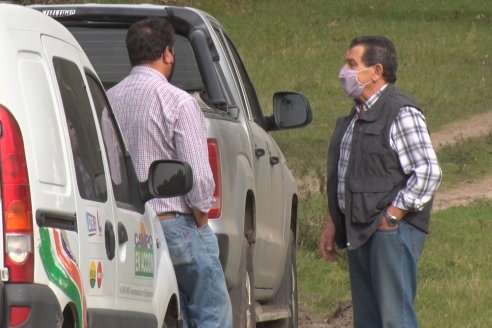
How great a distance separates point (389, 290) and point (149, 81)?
1484mm

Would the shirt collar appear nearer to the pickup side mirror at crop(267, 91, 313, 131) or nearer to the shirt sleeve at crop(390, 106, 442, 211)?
the shirt sleeve at crop(390, 106, 442, 211)

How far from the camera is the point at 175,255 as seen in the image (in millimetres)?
7066

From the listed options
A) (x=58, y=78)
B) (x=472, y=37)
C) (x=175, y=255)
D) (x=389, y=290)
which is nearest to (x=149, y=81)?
(x=175, y=255)

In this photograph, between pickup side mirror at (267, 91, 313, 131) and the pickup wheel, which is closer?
the pickup wheel

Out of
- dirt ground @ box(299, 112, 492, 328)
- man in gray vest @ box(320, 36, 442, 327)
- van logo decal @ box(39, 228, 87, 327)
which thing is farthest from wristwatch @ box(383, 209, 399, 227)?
dirt ground @ box(299, 112, 492, 328)

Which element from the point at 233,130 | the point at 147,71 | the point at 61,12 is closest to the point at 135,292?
the point at 147,71

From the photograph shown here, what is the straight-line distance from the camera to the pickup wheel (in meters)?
7.91

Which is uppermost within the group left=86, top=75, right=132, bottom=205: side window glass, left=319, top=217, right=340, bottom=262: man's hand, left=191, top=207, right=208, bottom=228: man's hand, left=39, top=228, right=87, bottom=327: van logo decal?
left=86, top=75, right=132, bottom=205: side window glass

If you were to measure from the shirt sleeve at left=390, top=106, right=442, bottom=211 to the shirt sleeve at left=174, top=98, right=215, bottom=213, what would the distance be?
873 millimetres

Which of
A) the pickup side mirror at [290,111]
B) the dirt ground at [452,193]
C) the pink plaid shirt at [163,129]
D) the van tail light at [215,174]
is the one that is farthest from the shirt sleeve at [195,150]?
the dirt ground at [452,193]

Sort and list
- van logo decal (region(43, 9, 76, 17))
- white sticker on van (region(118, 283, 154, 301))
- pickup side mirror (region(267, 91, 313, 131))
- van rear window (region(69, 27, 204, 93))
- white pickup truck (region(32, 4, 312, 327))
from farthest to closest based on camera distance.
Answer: pickup side mirror (region(267, 91, 313, 131))
van rear window (region(69, 27, 204, 93))
van logo decal (region(43, 9, 76, 17))
white pickup truck (region(32, 4, 312, 327))
white sticker on van (region(118, 283, 154, 301))

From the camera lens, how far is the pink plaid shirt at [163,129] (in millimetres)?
6898

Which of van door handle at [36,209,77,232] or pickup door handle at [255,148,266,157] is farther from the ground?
pickup door handle at [255,148,266,157]

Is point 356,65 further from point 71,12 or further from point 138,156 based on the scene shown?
point 71,12
